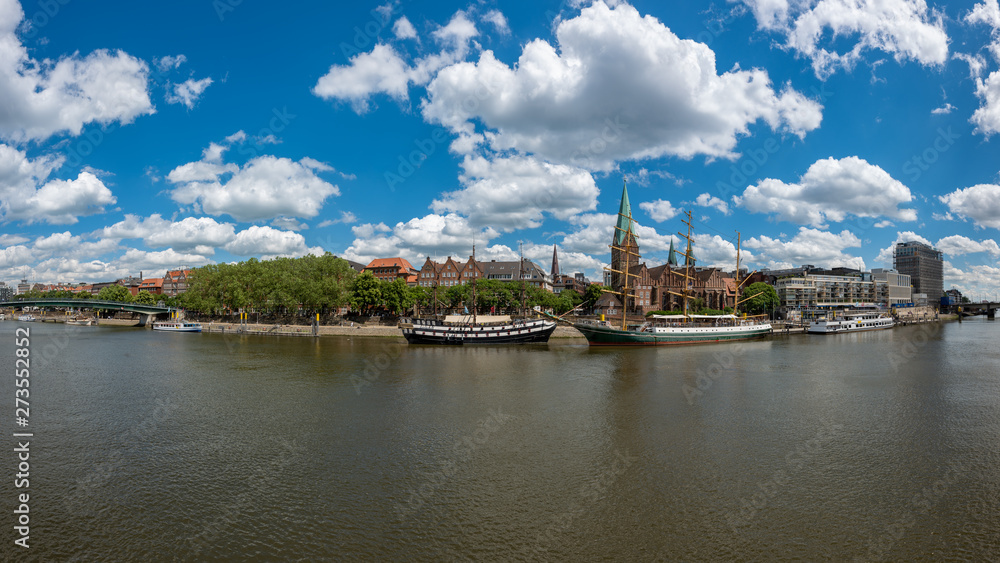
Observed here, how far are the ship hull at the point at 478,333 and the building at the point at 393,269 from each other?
7839 cm

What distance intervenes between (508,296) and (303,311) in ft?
155

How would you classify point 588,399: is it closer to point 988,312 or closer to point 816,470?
point 816,470

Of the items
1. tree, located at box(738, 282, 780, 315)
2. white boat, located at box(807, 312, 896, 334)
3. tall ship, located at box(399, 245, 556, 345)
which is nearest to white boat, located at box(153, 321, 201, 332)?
tall ship, located at box(399, 245, 556, 345)

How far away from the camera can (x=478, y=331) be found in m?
65.4

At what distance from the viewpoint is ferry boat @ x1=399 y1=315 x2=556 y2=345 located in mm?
65312

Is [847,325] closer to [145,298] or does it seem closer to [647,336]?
[647,336]

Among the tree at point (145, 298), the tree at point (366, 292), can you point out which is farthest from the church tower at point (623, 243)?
the tree at point (145, 298)

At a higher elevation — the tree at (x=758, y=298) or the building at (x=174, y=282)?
the building at (x=174, y=282)

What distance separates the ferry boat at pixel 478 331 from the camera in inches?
2571

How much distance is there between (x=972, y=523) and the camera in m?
13.9

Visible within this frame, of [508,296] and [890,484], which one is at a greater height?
[508,296]

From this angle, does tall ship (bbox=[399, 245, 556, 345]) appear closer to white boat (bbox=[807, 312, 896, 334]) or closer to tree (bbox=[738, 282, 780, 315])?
white boat (bbox=[807, 312, 896, 334])

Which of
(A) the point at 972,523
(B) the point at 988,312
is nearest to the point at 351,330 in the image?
(A) the point at 972,523

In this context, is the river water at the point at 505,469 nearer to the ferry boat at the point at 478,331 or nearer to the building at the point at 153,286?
the ferry boat at the point at 478,331
